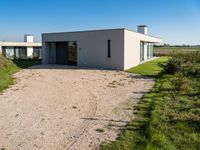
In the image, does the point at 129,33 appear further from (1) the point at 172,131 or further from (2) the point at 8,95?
(1) the point at 172,131

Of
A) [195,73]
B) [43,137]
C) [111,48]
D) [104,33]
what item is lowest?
[43,137]

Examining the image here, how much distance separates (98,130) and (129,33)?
55.8ft

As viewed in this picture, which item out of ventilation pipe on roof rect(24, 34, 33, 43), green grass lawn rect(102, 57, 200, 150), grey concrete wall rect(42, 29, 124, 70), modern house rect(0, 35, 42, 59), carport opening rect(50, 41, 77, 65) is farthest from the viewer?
ventilation pipe on roof rect(24, 34, 33, 43)

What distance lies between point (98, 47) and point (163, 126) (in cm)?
1678

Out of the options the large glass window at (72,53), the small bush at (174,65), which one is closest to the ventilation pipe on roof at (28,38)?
the large glass window at (72,53)

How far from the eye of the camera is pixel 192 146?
5258 millimetres

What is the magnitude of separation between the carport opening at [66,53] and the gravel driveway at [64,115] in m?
13.1

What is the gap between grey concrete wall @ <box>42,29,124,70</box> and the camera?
2116cm

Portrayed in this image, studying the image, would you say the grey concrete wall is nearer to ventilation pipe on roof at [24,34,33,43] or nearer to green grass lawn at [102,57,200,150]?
green grass lawn at [102,57,200,150]

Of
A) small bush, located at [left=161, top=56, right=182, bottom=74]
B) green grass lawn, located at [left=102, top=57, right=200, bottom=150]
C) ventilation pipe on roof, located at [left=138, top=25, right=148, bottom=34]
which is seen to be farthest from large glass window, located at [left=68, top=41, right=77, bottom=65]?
green grass lawn, located at [left=102, top=57, right=200, bottom=150]

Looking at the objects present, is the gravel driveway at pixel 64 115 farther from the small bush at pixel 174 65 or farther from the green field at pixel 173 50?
the green field at pixel 173 50

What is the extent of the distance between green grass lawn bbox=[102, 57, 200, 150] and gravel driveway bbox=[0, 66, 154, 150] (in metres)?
0.37

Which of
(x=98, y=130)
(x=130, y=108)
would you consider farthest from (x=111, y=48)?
(x=98, y=130)

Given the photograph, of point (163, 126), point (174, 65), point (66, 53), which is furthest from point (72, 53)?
point (163, 126)
